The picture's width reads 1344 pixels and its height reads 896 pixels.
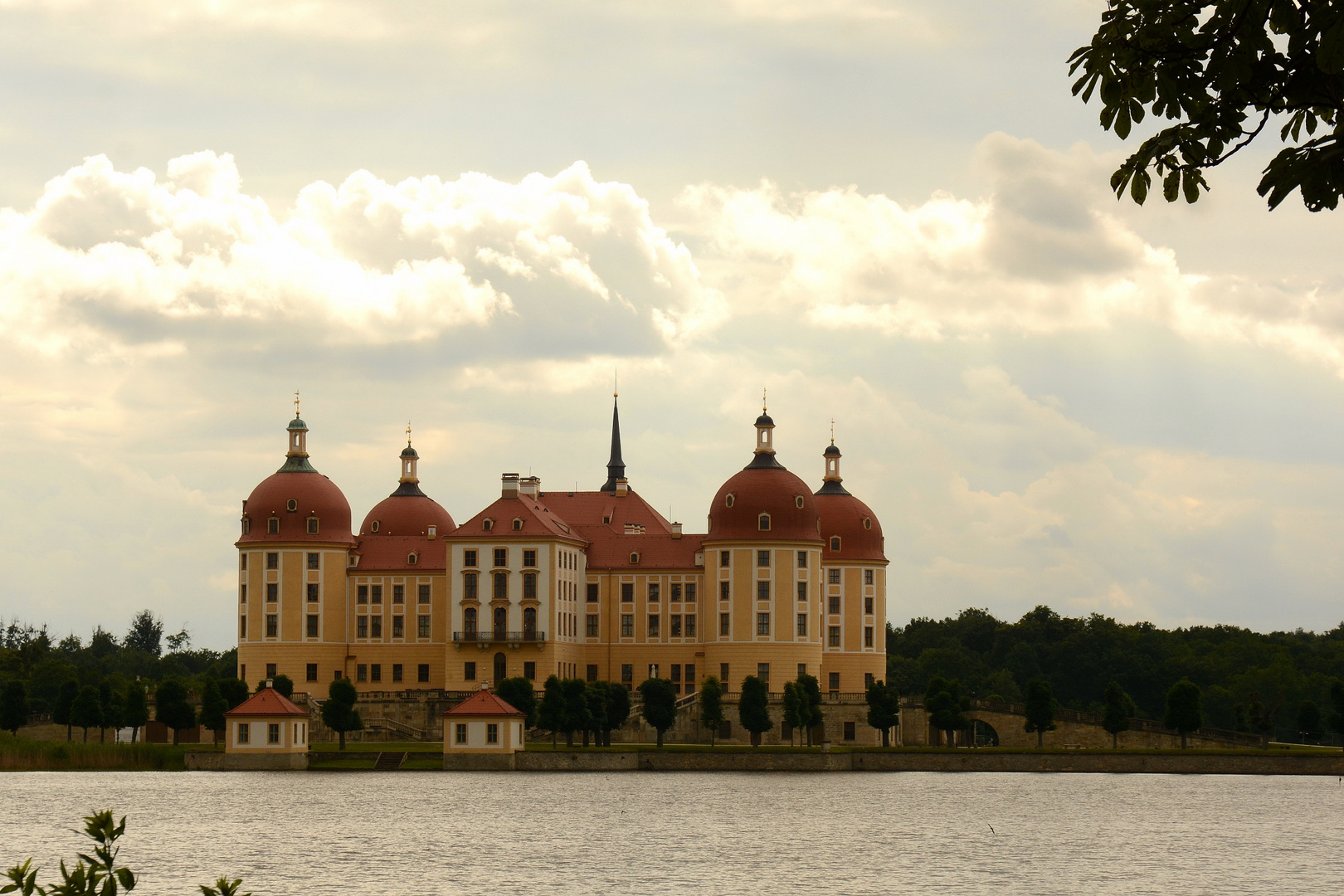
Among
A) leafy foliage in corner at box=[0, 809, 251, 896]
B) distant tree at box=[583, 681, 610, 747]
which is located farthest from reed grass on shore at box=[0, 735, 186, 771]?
leafy foliage in corner at box=[0, 809, 251, 896]

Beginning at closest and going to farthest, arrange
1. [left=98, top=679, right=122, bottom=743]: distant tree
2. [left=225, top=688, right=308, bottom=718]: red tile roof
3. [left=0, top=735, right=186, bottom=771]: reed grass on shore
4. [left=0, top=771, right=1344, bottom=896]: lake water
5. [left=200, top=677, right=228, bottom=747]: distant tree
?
[left=0, top=771, right=1344, bottom=896]: lake water
[left=0, top=735, right=186, bottom=771]: reed grass on shore
[left=225, top=688, right=308, bottom=718]: red tile roof
[left=200, top=677, right=228, bottom=747]: distant tree
[left=98, top=679, right=122, bottom=743]: distant tree

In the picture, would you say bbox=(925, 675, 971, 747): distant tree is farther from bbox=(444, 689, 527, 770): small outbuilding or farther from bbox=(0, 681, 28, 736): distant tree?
bbox=(0, 681, 28, 736): distant tree

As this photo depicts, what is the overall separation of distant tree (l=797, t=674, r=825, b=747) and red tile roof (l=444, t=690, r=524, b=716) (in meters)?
14.2

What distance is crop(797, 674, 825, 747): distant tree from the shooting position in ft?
277

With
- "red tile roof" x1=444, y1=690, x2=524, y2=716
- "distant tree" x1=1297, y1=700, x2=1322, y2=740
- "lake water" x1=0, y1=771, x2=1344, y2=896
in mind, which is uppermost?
"red tile roof" x1=444, y1=690, x2=524, y2=716

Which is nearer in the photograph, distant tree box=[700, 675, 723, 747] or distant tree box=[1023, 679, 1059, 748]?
distant tree box=[1023, 679, 1059, 748]

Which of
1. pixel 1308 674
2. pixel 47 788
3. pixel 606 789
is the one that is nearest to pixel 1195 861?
pixel 606 789

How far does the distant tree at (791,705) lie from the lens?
83.1m

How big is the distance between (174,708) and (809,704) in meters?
29.3

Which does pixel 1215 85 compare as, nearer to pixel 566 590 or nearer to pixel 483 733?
pixel 483 733

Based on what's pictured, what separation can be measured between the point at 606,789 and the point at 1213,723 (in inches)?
1972

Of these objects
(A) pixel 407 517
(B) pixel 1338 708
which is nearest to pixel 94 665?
(A) pixel 407 517

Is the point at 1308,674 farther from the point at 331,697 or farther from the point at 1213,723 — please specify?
the point at 331,697

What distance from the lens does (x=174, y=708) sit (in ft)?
276
